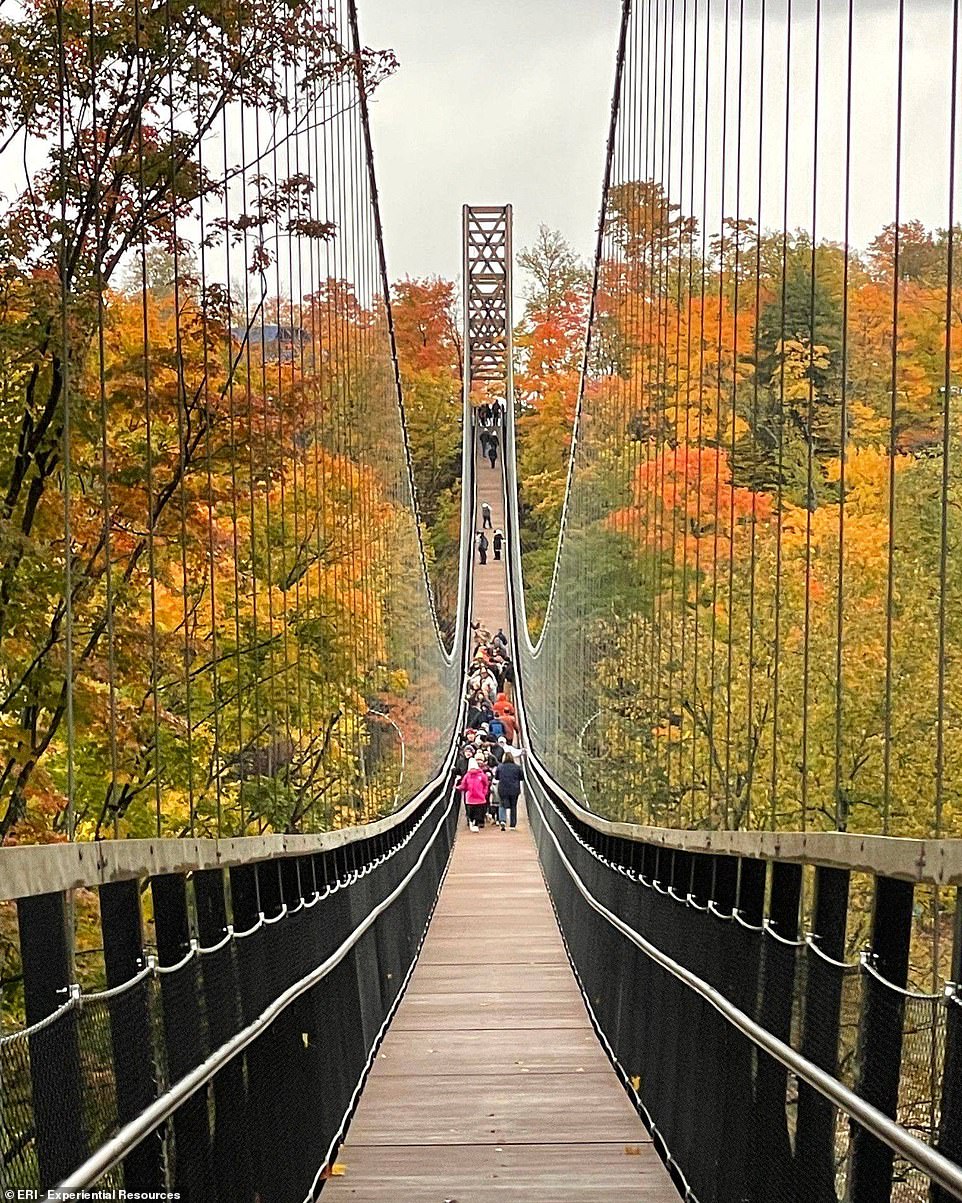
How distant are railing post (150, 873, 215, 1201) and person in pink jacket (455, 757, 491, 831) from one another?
20.9m

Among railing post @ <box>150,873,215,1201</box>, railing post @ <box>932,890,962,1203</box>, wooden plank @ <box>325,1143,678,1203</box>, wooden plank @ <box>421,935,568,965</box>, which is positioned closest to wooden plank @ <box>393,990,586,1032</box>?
wooden plank @ <box>421,935,568,965</box>

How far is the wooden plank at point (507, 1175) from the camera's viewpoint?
17.5 feet

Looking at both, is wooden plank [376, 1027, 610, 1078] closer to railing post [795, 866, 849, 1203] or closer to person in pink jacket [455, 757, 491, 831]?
railing post [795, 866, 849, 1203]

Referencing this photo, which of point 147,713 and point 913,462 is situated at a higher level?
point 913,462

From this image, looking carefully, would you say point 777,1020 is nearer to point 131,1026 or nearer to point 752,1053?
point 752,1053

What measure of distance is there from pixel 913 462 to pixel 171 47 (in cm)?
354

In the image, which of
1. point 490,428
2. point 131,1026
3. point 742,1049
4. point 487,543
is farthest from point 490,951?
point 490,428

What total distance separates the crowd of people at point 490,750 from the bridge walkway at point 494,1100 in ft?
38.6

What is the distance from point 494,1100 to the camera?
7.08 m

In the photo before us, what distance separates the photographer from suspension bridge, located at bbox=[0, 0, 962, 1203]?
3.28 metres

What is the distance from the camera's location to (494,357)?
92.8 metres

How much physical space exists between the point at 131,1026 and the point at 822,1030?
1.12 metres

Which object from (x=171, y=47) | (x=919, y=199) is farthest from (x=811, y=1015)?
(x=171, y=47)

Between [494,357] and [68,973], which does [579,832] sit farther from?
[494,357]
